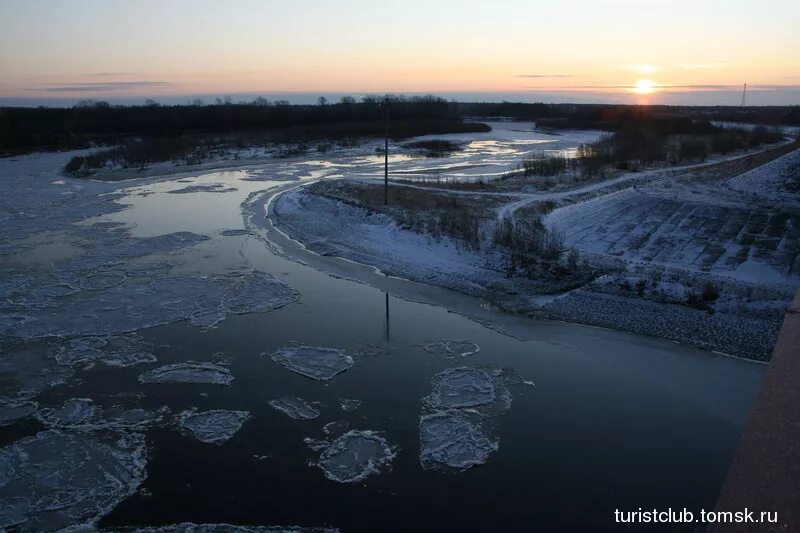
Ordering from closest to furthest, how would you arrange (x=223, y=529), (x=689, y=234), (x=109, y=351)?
(x=223, y=529), (x=109, y=351), (x=689, y=234)

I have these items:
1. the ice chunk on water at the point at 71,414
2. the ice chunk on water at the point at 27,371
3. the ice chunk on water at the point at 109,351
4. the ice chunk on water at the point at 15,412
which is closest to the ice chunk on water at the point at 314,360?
the ice chunk on water at the point at 109,351

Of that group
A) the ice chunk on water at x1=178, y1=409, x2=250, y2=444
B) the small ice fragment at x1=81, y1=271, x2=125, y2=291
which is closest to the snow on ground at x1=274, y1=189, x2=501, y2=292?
the small ice fragment at x1=81, y1=271, x2=125, y2=291

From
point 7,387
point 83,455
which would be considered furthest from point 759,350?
point 7,387

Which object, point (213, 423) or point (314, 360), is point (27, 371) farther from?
point (314, 360)

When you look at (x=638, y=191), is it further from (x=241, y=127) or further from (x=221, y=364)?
(x=241, y=127)

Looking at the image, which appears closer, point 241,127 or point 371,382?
point 371,382

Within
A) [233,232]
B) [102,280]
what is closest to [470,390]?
[102,280]

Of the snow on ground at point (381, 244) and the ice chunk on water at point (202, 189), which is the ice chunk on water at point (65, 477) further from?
the ice chunk on water at point (202, 189)
